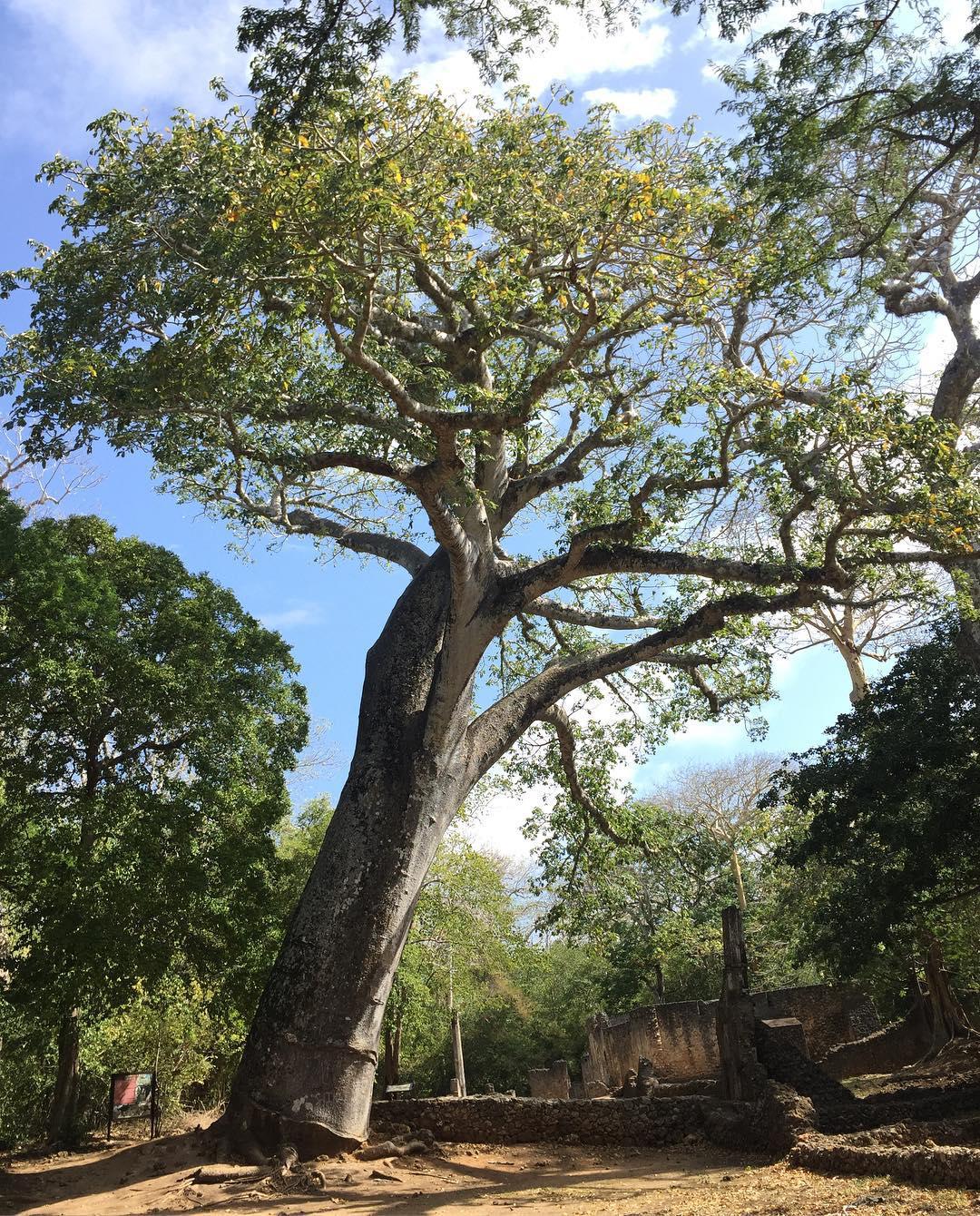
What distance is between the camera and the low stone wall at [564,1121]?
9055 millimetres

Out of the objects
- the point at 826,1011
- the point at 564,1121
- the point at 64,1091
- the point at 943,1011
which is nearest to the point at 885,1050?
the point at 943,1011

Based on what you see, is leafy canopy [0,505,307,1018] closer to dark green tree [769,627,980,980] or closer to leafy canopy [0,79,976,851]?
leafy canopy [0,79,976,851]

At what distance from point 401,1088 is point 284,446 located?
881 cm

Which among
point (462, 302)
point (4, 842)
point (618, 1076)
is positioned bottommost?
point (618, 1076)

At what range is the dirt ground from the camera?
221 inches

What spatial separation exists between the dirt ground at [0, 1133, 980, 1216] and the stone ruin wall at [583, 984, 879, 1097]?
10.6m

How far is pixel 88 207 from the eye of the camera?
777 centimetres

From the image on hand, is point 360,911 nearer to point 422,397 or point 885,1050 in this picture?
point 422,397

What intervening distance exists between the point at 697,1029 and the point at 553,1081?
3.13 m

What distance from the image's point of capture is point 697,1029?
1839 centimetres

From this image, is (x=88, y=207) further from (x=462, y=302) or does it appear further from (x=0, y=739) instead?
(x=0, y=739)

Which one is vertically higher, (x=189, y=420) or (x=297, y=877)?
(x=189, y=420)

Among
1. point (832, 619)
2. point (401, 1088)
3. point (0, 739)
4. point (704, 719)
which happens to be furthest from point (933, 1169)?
point (832, 619)

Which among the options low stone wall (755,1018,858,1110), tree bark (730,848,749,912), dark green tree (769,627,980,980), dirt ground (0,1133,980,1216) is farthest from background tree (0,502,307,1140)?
tree bark (730,848,749,912)
